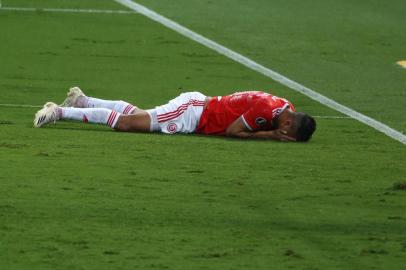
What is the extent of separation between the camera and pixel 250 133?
515 inches

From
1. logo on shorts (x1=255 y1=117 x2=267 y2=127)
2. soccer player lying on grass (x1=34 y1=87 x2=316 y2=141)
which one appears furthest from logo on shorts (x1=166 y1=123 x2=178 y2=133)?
logo on shorts (x1=255 y1=117 x2=267 y2=127)

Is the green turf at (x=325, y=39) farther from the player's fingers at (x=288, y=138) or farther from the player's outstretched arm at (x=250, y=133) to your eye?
the player's outstretched arm at (x=250, y=133)

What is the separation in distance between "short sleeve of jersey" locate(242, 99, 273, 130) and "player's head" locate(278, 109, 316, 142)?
0.38 ft

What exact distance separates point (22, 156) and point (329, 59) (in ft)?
28.0

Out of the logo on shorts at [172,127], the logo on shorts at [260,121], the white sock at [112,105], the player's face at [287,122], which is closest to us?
the player's face at [287,122]

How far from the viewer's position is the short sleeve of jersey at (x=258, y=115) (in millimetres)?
12898

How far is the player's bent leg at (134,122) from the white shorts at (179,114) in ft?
A: 0.15

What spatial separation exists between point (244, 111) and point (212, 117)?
1.12ft

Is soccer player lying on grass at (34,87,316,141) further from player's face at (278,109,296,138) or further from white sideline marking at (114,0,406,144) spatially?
white sideline marking at (114,0,406,144)

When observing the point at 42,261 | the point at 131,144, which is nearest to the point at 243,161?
the point at 131,144

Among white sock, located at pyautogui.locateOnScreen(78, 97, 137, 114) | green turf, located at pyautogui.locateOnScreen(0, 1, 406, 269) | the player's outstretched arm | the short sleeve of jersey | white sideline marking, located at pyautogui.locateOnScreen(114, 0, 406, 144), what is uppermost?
the short sleeve of jersey

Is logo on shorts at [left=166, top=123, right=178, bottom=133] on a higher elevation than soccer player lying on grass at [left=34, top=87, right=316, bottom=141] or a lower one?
lower

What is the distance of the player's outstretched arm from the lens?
513 inches

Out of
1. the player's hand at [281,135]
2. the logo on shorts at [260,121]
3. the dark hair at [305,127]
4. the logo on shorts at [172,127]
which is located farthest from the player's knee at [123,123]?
the dark hair at [305,127]
